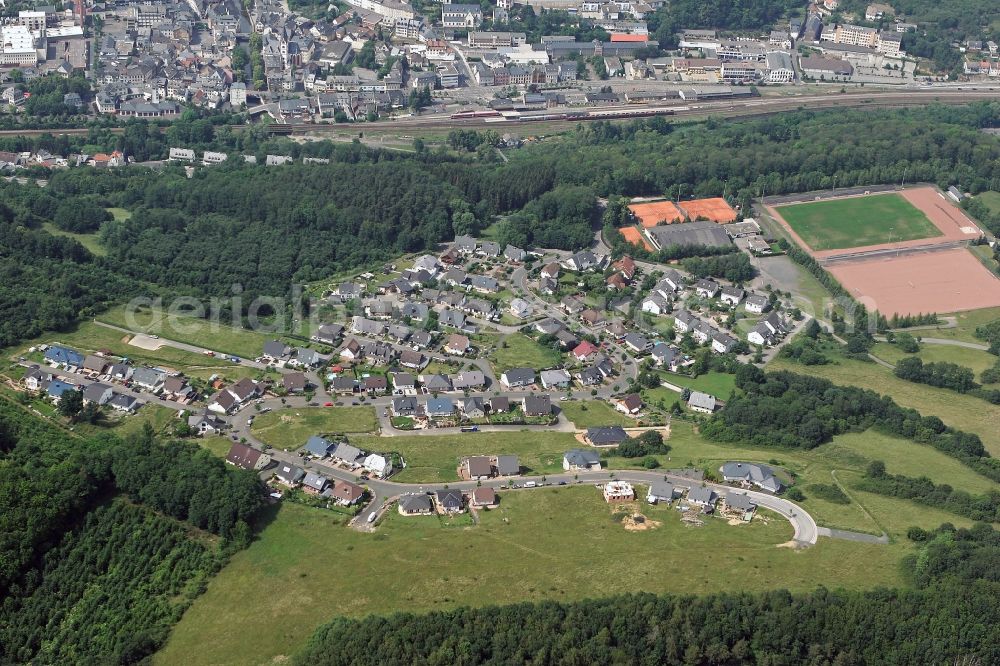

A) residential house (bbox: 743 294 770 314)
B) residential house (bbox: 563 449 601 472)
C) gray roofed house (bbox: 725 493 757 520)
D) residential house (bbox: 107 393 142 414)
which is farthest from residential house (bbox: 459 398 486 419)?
residential house (bbox: 743 294 770 314)

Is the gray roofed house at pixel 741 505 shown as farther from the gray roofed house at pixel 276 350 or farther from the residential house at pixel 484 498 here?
the gray roofed house at pixel 276 350

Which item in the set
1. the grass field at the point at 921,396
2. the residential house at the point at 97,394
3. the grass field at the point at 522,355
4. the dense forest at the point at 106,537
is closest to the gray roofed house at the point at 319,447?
the dense forest at the point at 106,537

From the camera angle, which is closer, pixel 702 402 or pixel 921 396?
pixel 702 402

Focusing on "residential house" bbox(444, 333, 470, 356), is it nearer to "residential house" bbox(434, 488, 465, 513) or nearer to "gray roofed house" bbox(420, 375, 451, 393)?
"gray roofed house" bbox(420, 375, 451, 393)

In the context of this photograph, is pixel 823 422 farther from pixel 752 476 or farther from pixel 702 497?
pixel 702 497

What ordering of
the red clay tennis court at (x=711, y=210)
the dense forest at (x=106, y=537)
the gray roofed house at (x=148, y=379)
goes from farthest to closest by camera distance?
the red clay tennis court at (x=711, y=210) → the gray roofed house at (x=148, y=379) → the dense forest at (x=106, y=537)

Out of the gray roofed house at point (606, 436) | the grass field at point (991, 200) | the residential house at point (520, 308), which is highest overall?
the grass field at point (991, 200)

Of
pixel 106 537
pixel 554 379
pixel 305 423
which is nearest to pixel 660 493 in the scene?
pixel 554 379
